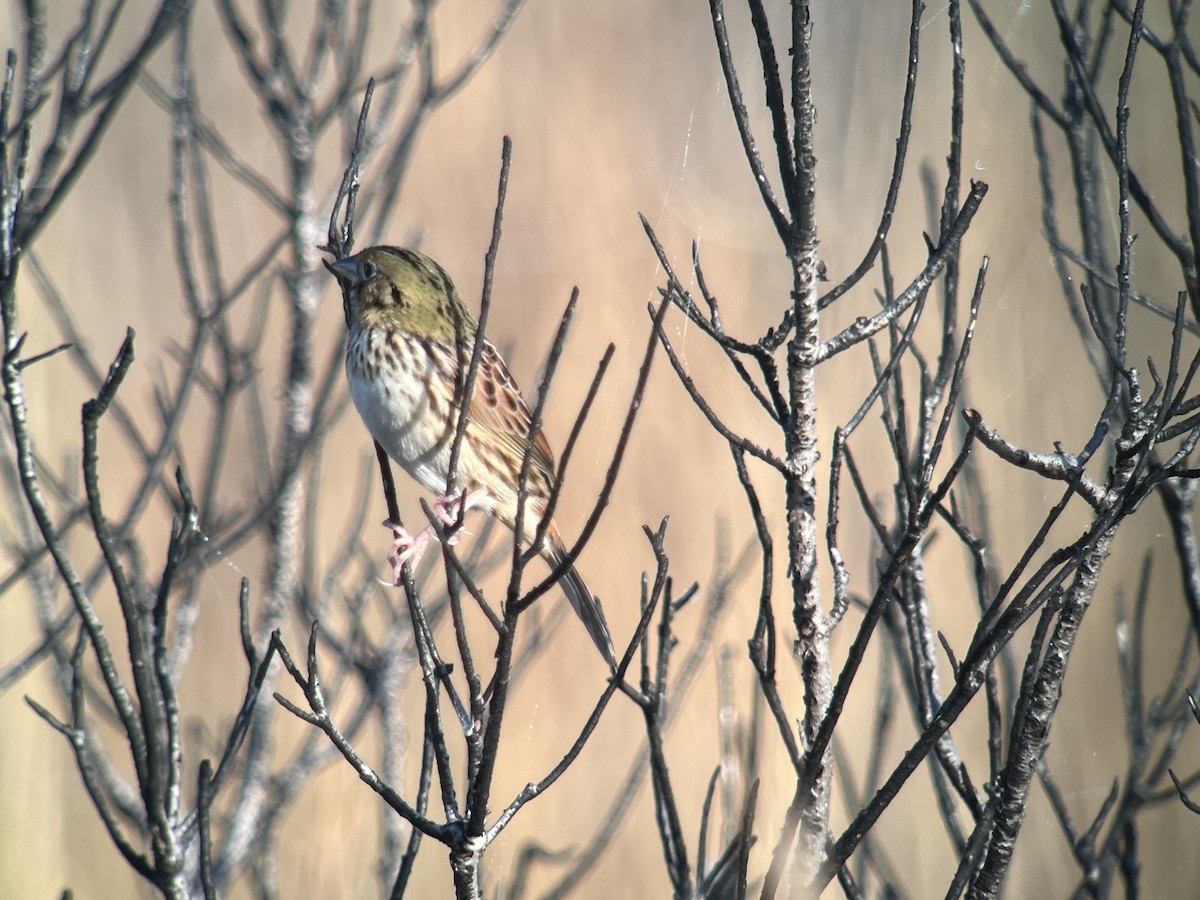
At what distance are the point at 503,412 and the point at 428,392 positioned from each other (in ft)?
1.04

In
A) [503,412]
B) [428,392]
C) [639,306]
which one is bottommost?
[428,392]

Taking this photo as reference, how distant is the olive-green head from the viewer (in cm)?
259

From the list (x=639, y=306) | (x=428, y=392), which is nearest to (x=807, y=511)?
(x=428, y=392)

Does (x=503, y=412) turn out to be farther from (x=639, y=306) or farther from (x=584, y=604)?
(x=639, y=306)

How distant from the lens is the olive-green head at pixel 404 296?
2592 millimetres

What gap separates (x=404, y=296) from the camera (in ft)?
8.60

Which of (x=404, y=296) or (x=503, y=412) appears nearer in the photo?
(x=404, y=296)

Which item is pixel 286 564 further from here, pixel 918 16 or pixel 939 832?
pixel 939 832

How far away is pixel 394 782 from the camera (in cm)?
252

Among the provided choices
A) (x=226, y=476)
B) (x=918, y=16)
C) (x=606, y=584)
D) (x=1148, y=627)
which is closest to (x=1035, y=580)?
(x=918, y=16)

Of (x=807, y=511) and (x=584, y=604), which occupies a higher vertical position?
(x=584, y=604)

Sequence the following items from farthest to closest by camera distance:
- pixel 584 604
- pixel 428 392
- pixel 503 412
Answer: pixel 503 412 < pixel 428 392 < pixel 584 604

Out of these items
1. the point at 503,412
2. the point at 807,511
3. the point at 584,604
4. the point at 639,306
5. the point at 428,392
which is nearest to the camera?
the point at 807,511

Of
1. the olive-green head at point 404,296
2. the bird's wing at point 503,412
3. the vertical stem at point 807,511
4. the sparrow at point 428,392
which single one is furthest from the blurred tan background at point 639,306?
the vertical stem at point 807,511
